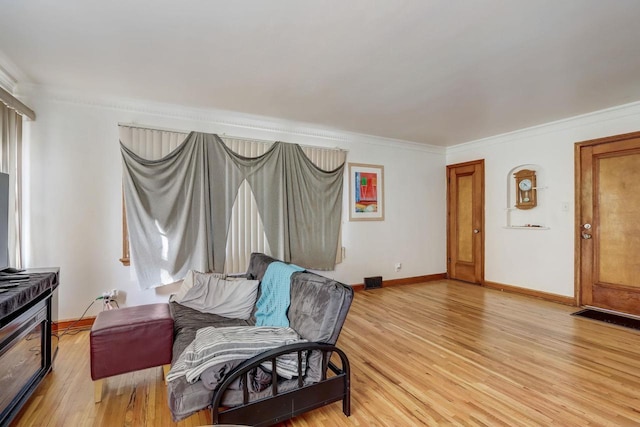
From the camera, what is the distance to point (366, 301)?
427 cm

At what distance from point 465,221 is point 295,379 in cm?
480

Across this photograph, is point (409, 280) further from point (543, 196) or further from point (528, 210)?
point (543, 196)

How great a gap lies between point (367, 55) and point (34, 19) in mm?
2315

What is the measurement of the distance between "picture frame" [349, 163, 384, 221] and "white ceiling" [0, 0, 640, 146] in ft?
4.40

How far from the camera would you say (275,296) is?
232 centimetres

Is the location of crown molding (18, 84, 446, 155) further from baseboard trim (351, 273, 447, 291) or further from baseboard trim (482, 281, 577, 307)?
baseboard trim (482, 281, 577, 307)

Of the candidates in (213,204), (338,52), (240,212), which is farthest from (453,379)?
(213,204)

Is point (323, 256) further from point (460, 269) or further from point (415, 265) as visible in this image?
point (460, 269)

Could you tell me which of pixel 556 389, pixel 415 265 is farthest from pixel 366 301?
pixel 556 389

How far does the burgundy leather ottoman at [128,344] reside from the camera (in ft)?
6.29

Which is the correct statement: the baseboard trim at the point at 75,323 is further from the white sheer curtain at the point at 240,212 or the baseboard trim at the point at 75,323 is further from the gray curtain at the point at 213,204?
the white sheer curtain at the point at 240,212

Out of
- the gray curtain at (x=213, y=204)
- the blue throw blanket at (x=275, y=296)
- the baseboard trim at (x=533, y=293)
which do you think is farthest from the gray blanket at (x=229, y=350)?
the baseboard trim at (x=533, y=293)

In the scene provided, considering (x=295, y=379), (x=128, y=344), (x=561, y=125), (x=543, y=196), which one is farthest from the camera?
(x=543, y=196)

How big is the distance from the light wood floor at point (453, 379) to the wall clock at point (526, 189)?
1.74m
